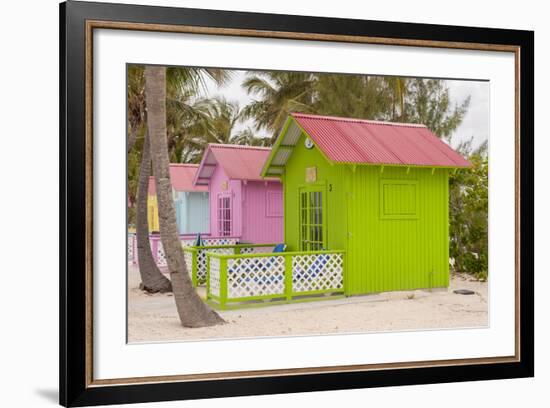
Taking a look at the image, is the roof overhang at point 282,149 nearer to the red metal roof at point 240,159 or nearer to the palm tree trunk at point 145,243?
the red metal roof at point 240,159

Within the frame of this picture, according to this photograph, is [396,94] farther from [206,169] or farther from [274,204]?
[206,169]

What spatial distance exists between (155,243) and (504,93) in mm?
8614

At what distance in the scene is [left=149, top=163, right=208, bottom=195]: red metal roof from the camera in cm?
1471

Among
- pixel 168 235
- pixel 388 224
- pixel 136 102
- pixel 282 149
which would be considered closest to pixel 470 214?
pixel 388 224

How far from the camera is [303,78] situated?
1625 centimetres

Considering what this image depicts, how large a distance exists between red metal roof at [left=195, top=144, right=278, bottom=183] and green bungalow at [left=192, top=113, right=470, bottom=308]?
260 cm

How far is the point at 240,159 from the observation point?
12797 millimetres

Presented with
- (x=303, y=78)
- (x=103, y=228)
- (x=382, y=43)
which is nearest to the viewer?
(x=103, y=228)

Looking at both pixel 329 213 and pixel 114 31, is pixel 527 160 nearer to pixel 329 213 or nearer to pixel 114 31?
pixel 114 31

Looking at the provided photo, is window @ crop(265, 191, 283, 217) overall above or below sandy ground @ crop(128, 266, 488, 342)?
above

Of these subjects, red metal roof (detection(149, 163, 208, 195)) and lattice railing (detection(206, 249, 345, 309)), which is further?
red metal roof (detection(149, 163, 208, 195))

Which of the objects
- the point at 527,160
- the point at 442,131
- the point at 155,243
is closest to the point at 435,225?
the point at 442,131

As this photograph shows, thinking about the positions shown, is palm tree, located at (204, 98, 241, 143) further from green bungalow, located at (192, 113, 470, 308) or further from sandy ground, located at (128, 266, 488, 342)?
sandy ground, located at (128, 266, 488, 342)

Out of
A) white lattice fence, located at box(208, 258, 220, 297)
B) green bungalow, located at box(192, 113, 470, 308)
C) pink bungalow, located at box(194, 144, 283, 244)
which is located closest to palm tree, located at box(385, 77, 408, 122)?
green bungalow, located at box(192, 113, 470, 308)
